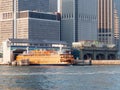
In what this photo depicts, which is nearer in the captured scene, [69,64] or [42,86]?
[42,86]

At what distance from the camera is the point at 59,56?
7795 inches

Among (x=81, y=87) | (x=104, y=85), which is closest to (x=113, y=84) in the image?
(x=104, y=85)

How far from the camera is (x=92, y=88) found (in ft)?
244

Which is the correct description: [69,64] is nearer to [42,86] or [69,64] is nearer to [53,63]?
[53,63]

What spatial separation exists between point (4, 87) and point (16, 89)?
14.3 feet

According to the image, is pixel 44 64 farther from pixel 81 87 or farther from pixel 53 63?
pixel 81 87

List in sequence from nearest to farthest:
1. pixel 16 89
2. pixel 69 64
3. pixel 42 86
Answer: pixel 16 89, pixel 42 86, pixel 69 64

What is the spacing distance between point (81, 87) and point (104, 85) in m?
5.13

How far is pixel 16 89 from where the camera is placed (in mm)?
71875

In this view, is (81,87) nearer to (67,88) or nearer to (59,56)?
(67,88)

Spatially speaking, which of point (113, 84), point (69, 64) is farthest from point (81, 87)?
point (69, 64)

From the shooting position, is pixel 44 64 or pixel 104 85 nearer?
pixel 104 85

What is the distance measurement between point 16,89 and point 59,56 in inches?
4972

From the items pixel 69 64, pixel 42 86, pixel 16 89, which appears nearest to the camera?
pixel 16 89
